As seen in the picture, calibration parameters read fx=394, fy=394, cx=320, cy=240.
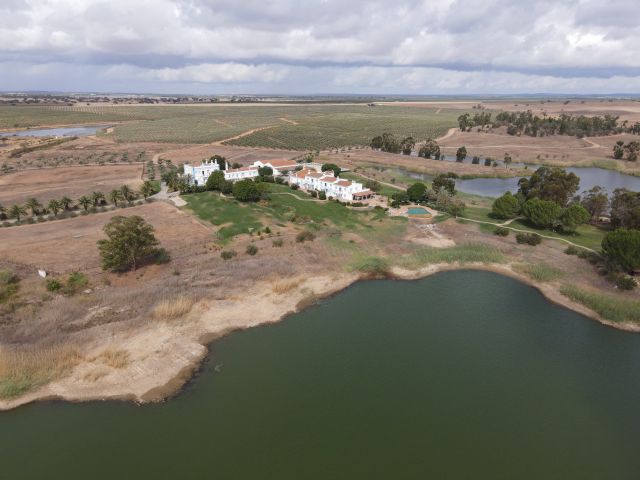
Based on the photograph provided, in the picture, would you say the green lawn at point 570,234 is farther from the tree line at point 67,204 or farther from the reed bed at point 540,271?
the tree line at point 67,204

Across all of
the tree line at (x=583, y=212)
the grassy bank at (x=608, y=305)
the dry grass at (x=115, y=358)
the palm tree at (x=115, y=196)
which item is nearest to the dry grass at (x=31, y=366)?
the dry grass at (x=115, y=358)

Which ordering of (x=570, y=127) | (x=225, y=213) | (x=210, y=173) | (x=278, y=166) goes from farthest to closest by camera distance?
(x=570, y=127)
(x=278, y=166)
(x=210, y=173)
(x=225, y=213)

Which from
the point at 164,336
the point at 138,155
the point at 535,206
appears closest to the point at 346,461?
the point at 164,336

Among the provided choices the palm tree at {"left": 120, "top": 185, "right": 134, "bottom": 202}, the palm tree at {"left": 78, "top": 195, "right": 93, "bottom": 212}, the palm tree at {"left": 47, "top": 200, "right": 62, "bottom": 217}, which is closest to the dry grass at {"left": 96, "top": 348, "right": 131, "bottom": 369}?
the palm tree at {"left": 47, "top": 200, "right": 62, "bottom": 217}

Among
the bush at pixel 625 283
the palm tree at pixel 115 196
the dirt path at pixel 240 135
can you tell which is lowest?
the bush at pixel 625 283

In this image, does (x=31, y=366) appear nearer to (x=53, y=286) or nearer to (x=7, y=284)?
(x=53, y=286)

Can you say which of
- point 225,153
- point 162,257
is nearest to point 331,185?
point 162,257
